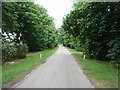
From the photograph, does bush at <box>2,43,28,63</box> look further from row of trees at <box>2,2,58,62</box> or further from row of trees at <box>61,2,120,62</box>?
row of trees at <box>61,2,120,62</box>

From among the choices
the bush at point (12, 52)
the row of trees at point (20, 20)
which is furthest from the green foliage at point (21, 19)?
the bush at point (12, 52)

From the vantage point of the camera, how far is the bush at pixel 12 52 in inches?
357

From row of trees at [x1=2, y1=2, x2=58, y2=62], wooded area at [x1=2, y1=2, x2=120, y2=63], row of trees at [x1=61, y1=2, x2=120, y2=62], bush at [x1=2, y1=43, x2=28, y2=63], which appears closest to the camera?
row of trees at [x1=61, y1=2, x2=120, y2=62]

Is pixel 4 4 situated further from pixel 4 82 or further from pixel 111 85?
pixel 111 85

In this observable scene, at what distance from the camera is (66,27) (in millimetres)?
15391

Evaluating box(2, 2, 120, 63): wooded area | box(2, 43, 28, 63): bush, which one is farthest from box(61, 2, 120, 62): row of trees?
box(2, 43, 28, 63): bush

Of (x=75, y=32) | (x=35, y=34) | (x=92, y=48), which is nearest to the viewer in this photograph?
(x=92, y=48)

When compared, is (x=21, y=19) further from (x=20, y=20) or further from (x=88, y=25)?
(x=88, y=25)

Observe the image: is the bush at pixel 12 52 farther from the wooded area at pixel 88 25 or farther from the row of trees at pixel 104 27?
the row of trees at pixel 104 27

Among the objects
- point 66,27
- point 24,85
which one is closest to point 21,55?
point 66,27

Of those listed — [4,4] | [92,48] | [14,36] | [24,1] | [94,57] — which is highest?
[24,1]

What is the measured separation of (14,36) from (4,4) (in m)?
10.9

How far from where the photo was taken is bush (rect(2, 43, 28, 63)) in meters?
9.06

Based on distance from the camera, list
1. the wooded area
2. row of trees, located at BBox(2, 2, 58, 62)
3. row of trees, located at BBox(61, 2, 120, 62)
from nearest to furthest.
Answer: row of trees, located at BBox(61, 2, 120, 62) → the wooded area → row of trees, located at BBox(2, 2, 58, 62)
